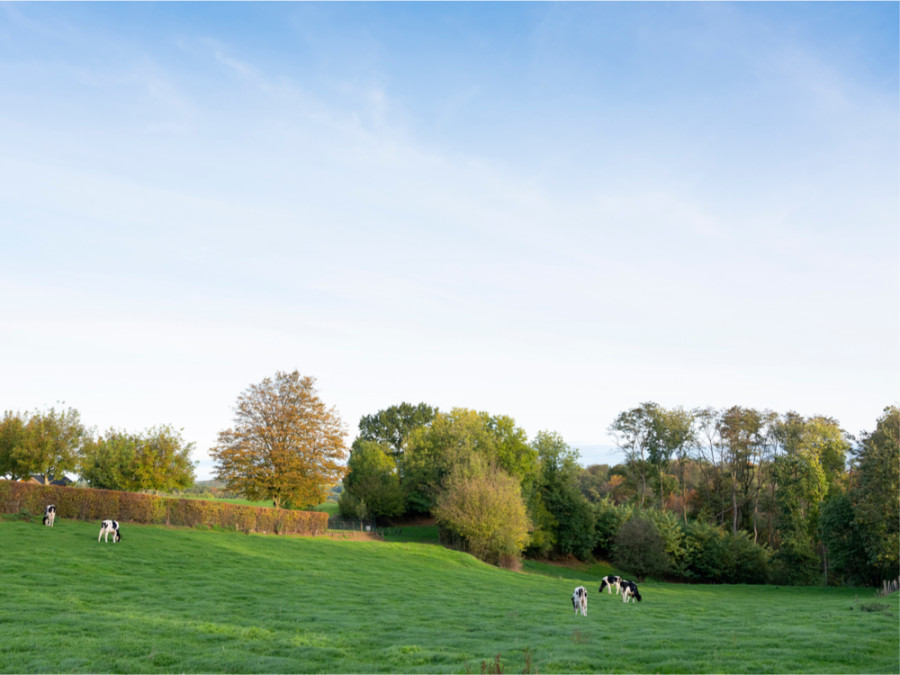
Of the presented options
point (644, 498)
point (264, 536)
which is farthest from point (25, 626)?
point (644, 498)

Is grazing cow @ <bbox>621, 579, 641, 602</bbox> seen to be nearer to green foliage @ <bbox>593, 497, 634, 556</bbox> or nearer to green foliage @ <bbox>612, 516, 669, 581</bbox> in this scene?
green foliage @ <bbox>612, 516, 669, 581</bbox>

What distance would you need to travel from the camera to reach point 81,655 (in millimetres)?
11578

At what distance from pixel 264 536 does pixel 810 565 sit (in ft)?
175

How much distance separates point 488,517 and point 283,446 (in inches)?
765

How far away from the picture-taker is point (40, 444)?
166ft

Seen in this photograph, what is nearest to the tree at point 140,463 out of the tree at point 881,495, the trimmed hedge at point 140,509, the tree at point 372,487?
the trimmed hedge at point 140,509

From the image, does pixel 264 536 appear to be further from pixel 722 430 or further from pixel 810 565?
pixel 722 430

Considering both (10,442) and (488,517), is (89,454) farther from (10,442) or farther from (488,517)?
(488,517)

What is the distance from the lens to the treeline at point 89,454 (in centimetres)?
5078

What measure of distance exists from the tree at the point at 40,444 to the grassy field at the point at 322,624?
2368cm

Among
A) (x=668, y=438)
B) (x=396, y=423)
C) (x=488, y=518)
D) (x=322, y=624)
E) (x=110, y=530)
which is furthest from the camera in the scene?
(x=396, y=423)

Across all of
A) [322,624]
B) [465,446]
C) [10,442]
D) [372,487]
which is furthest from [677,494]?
[10,442]

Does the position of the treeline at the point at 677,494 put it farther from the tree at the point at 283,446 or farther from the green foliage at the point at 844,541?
the tree at the point at 283,446

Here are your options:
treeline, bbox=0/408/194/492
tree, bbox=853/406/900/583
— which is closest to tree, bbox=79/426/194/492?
treeline, bbox=0/408/194/492
